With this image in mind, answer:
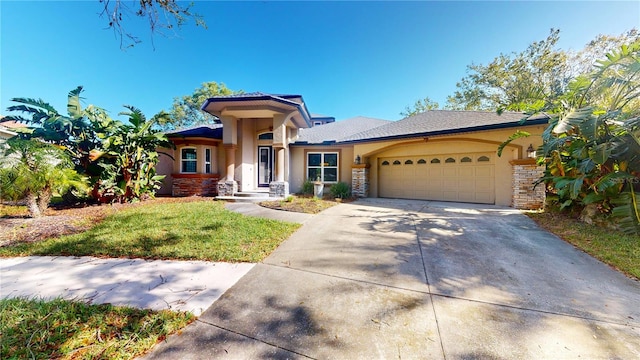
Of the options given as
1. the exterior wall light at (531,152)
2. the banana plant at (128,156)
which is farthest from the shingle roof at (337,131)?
the exterior wall light at (531,152)

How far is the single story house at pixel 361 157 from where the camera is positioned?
8.80m

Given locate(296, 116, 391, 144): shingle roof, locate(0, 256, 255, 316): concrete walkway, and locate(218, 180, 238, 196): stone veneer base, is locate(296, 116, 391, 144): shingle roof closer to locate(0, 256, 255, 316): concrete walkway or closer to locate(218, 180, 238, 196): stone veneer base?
locate(218, 180, 238, 196): stone veneer base

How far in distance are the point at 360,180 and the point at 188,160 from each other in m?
9.27

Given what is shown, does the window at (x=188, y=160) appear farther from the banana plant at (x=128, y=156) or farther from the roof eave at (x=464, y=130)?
the roof eave at (x=464, y=130)

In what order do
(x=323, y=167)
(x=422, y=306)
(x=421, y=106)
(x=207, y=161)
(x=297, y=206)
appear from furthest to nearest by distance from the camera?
(x=421, y=106)
(x=323, y=167)
(x=207, y=161)
(x=297, y=206)
(x=422, y=306)

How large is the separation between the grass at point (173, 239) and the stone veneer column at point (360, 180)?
636cm

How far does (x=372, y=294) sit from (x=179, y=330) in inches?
85.5

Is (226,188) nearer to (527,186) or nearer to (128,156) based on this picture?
(128,156)

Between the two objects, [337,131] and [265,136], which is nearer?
[265,136]

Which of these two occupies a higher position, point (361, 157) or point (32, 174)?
point (361, 157)

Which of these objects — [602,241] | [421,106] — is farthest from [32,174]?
[421,106]

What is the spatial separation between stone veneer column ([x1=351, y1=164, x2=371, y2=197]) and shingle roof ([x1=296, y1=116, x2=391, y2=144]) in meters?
2.05

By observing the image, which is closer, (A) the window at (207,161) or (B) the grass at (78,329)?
(B) the grass at (78,329)

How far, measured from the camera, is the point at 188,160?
454 inches
